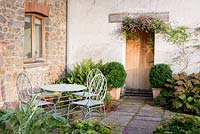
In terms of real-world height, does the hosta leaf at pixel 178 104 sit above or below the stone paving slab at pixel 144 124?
above

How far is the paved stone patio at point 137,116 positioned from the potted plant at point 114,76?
322 mm

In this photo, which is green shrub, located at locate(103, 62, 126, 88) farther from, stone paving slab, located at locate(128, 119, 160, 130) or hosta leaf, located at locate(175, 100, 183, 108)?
stone paving slab, located at locate(128, 119, 160, 130)

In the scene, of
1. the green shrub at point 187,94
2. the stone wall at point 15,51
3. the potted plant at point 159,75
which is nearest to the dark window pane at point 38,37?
the stone wall at point 15,51

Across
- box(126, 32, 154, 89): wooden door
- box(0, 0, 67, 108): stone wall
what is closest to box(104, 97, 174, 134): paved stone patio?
box(126, 32, 154, 89): wooden door

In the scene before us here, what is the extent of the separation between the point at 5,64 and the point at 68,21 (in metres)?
3.04

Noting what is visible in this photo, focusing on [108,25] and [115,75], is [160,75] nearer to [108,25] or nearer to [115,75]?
[115,75]

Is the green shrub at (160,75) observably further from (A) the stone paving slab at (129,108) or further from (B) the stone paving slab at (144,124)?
(B) the stone paving slab at (144,124)

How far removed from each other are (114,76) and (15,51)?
8.31ft

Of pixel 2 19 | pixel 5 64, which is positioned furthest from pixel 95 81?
pixel 2 19

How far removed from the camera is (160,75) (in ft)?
22.2

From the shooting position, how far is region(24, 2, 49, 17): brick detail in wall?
19.5ft

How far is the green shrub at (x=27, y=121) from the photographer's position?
262 centimetres

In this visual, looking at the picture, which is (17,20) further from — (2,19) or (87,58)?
(87,58)

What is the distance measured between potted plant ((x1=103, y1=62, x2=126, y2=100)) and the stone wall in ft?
4.67
